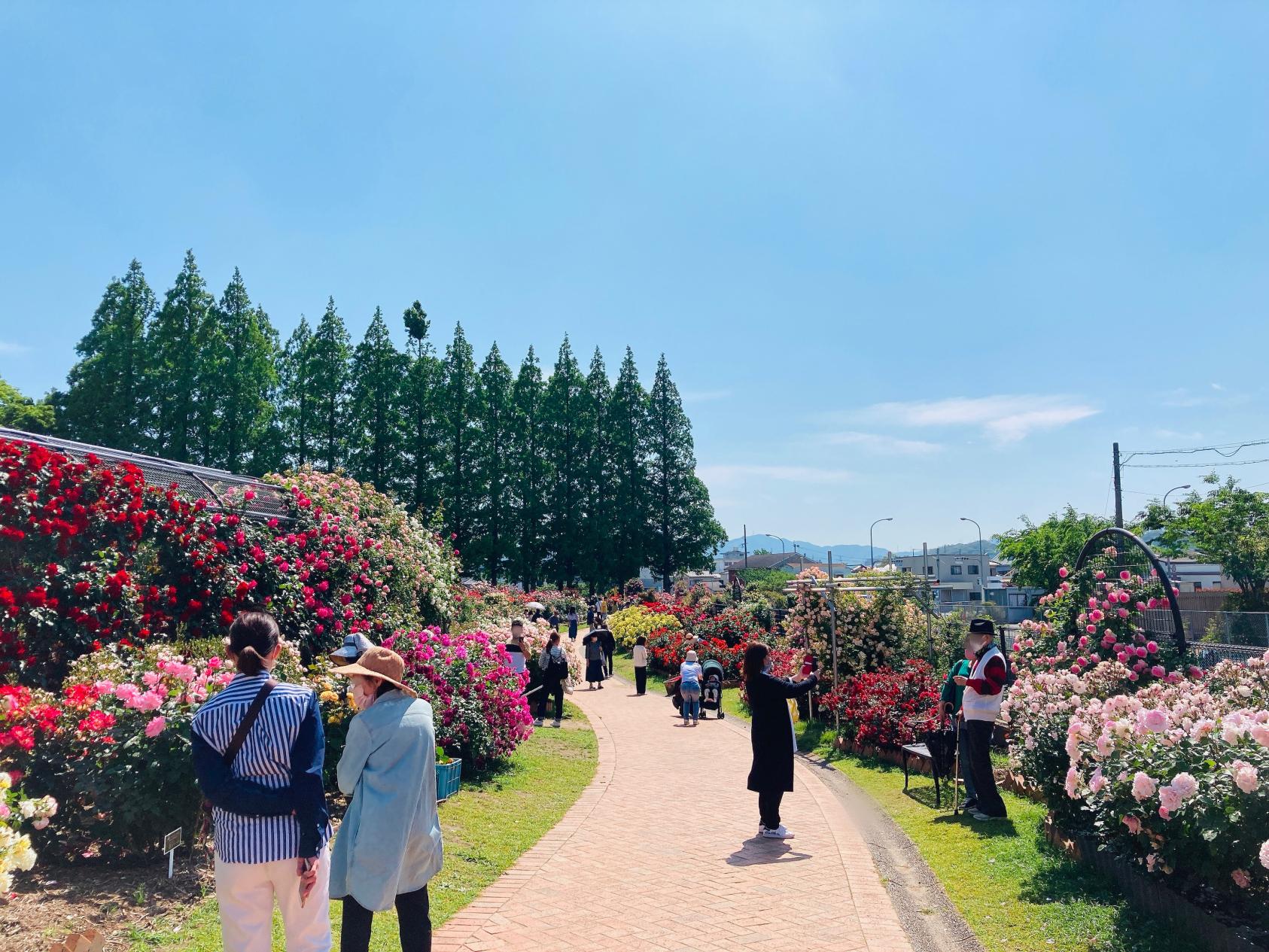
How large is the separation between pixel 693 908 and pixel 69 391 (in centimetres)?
3673

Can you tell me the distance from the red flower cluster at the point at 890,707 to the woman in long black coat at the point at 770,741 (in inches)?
143

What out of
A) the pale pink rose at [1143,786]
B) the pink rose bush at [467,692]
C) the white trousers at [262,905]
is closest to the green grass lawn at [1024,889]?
the pale pink rose at [1143,786]

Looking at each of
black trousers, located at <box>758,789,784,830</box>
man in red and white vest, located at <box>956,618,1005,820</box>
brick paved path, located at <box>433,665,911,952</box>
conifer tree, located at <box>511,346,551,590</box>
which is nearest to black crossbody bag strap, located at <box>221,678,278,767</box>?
brick paved path, located at <box>433,665,911,952</box>

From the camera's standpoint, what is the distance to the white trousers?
11.1 feet

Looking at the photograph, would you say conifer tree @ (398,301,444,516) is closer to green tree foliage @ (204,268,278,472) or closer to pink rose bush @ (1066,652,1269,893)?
green tree foliage @ (204,268,278,472)

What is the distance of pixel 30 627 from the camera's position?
24.0 ft

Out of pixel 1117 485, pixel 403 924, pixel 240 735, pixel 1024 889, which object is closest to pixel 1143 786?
pixel 1024 889

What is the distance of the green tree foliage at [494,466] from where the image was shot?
40.2 meters

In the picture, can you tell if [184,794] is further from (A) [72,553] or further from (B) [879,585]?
(B) [879,585]

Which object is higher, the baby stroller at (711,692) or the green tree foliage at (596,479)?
the green tree foliage at (596,479)

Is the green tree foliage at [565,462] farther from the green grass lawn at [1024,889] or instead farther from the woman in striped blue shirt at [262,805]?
the woman in striped blue shirt at [262,805]

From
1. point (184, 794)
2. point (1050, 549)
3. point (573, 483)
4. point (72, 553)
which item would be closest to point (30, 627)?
point (72, 553)

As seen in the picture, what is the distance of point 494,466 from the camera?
40.9m

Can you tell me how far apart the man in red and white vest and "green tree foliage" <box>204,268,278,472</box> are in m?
34.0
